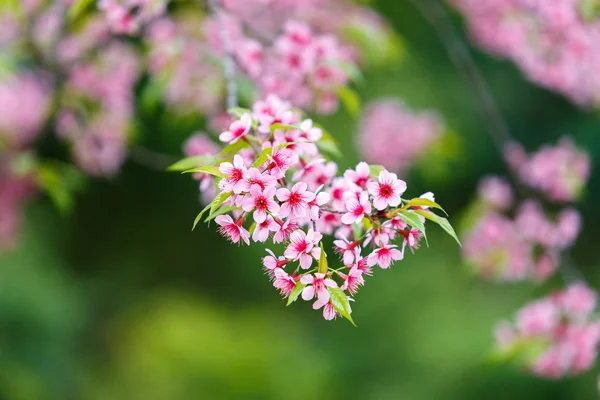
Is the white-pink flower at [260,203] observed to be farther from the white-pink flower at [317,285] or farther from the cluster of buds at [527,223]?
the cluster of buds at [527,223]

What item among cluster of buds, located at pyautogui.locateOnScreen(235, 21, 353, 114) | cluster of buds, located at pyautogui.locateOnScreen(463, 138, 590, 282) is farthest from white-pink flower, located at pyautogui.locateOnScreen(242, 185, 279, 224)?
cluster of buds, located at pyautogui.locateOnScreen(463, 138, 590, 282)

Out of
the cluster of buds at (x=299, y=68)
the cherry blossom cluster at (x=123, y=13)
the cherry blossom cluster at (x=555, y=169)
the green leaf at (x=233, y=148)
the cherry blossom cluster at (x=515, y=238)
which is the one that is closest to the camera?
the green leaf at (x=233, y=148)

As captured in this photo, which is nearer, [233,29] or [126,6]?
[126,6]

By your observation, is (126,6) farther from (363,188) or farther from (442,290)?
(442,290)

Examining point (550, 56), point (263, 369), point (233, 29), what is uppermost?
point (550, 56)

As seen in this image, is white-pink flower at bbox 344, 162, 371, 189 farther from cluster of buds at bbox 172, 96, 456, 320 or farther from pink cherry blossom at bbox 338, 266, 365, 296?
pink cherry blossom at bbox 338, 266, 365, 296

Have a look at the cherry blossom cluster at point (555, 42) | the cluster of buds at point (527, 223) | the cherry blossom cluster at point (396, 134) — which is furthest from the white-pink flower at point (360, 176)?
the cherry blossom cluster at point (396, 134)

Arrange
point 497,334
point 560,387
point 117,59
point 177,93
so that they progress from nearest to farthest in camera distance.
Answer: point 497,334, point 177,93, point 117,59, point 560,387

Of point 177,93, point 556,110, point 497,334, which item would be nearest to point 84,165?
point 177,93
